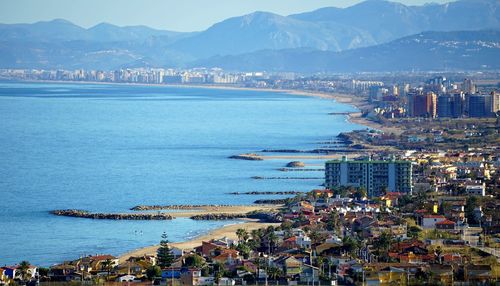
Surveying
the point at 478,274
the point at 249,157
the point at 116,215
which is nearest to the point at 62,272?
the point at 478,274

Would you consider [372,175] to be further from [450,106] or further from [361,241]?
[450,106]

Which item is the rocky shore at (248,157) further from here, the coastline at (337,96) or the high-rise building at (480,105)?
the high-rise building at (480,105)

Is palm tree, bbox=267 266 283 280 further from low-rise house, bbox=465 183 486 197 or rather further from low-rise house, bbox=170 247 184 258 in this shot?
low-rise house, bbox=465 183 486 197

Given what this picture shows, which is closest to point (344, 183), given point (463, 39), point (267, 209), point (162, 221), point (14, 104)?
point (267, 209)

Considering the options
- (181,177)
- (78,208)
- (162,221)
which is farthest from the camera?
(181,177)

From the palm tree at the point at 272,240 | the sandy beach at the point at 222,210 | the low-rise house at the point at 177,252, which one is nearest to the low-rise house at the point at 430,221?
the palm tree at the point at 272,240

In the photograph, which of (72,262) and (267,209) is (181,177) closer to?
(267,209)

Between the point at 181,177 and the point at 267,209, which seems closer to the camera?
the point at 267,209
